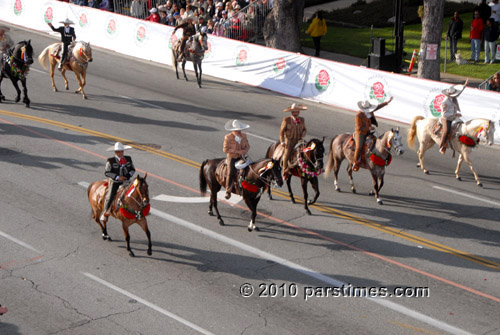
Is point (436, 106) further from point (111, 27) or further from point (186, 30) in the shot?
point (111, 27)

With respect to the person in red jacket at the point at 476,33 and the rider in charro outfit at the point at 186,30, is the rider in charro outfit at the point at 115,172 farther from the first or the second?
the person in red jacket at the point at 476,33

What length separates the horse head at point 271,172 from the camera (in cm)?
1432

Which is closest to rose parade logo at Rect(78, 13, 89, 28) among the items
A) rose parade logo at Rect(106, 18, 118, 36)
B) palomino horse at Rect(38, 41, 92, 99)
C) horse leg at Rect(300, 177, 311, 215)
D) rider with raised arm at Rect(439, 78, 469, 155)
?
rose parade logo at Rect(106, 18, 118, 36)

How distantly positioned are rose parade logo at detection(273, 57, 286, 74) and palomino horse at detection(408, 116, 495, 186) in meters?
8.76

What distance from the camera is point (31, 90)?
2681 centimetres

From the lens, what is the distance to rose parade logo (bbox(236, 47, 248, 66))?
93.4 feet

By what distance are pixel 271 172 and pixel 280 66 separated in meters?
13.6

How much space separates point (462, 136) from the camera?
1859cm

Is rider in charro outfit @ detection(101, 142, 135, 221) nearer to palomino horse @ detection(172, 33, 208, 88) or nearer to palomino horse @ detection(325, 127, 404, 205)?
palomino horse @ detection(325, 127, 404, 205)

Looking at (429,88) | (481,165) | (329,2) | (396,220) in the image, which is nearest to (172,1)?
(329,2)

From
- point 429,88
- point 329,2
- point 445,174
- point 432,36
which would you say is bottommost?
point 445,174

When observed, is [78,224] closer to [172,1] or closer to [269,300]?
[269,300]

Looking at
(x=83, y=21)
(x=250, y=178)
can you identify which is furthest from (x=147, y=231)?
(x=83, y=21)

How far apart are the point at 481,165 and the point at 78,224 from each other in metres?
12.0
